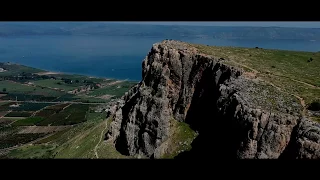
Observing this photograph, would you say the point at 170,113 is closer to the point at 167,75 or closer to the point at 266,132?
the point at 167,75

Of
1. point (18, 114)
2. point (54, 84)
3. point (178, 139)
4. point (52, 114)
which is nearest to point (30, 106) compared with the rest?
point (18, 114)

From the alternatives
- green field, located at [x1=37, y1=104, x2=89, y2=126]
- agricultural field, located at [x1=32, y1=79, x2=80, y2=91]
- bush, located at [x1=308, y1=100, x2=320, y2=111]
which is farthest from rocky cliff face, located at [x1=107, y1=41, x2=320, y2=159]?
agricultural field, located at [x1=32, y1=79, x2=80, y2=91]

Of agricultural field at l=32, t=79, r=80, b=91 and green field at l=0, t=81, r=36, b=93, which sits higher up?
agricultural field at l=32, t=79, r=80, b=91

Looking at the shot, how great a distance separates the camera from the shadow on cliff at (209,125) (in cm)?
2855

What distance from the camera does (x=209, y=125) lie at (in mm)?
35688

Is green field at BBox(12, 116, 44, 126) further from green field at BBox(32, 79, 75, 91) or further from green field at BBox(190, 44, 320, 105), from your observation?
green field at BBox(190, 44, 320, 105)

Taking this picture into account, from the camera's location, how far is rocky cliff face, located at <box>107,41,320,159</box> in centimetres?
2336

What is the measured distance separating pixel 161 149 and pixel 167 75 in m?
8.99

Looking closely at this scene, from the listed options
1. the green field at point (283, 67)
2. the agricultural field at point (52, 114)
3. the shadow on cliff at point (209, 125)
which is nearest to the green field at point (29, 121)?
the agricultural field at point (52, 114)

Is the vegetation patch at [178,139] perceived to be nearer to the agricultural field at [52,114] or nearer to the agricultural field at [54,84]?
the agricultural field at [52,114]

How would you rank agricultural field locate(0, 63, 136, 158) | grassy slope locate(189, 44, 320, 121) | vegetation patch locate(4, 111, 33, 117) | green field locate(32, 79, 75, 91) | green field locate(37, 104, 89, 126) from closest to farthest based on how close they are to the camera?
grassy slope locate(189, 44, 320, 121)
agricultural field locate(0, 63, 136, 158)
green field locate(37, 104, 89, 126)
vegetation patch locate(4, 111, 33, 117)
green field locate(32, 79, 75, 91)

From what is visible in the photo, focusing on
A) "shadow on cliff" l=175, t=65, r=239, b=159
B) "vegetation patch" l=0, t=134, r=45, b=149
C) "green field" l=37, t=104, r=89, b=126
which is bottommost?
"vegetation patch" l=0, t=134, r=45, b=149
